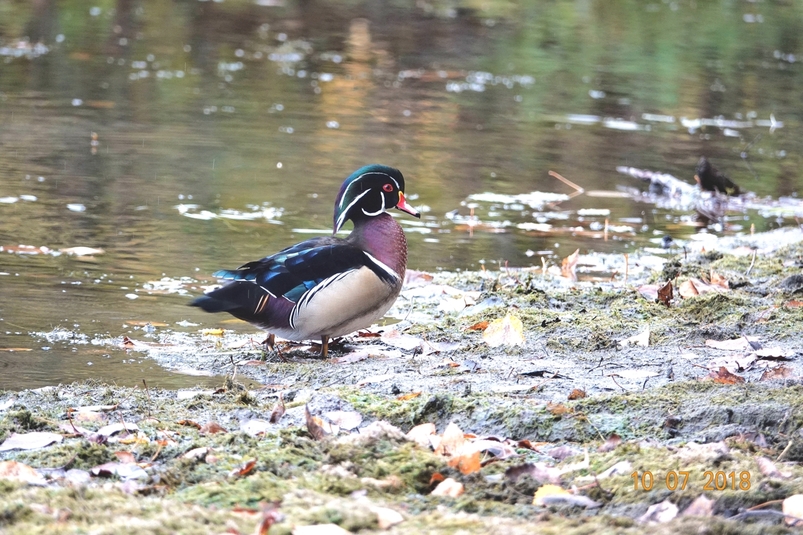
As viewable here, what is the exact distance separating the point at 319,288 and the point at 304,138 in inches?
287

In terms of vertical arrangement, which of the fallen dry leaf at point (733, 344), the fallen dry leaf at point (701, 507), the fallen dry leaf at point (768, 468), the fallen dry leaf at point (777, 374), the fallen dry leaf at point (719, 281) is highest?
the fallen dry leaf at point (701, 507)

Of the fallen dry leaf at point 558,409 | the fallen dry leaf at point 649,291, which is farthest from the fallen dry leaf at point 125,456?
the fallen dry leaf at point 649,291

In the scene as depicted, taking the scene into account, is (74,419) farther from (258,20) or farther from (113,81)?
(258,20)

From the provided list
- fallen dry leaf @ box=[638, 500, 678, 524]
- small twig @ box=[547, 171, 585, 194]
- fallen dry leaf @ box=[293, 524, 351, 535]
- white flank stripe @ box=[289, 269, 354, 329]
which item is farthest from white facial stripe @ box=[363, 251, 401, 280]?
small twig @ box=[547, 171, 585, 194]

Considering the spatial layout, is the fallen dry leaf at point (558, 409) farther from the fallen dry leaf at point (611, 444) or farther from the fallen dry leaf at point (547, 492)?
the fallen dry leaf at point (547, 492)

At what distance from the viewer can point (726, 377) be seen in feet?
14.8

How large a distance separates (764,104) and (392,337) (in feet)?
41.3

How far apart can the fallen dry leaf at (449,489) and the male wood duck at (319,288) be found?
2049 millimetres

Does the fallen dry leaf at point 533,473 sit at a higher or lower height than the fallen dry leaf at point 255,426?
higher

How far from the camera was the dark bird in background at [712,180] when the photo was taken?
10.5 metres

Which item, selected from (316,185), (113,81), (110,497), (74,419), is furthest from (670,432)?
(113,81)

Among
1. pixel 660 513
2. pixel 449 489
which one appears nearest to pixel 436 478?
pixel 449 489

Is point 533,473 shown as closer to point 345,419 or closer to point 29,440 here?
point 345,419

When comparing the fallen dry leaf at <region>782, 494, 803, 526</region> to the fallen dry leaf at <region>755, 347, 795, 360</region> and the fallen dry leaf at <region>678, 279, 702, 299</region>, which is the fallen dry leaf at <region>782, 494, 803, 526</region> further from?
the fallen dry leaf at <region>678, 279, 702, 299</region>
